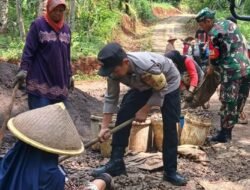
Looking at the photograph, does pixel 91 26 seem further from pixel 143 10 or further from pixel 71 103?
pixel 143 10

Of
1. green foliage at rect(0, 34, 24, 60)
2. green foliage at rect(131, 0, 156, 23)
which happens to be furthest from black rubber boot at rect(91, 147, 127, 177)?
green foliage at rect(131, 0, 156, 23)

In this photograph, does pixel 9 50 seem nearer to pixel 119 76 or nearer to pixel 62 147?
pixel 119 76

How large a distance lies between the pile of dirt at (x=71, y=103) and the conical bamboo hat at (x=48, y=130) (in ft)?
13.7

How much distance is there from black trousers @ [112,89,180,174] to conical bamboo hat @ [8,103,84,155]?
229 cm

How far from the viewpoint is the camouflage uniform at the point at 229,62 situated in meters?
6.23

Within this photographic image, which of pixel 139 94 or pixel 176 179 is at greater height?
pixel 139 94

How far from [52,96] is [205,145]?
2545mm

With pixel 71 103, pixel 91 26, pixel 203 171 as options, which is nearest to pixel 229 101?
pixel 203 171

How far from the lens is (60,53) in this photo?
14.9 ft

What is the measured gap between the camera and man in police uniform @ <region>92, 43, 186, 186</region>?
13.1ft

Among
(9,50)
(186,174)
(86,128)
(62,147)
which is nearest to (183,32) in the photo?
(9,50)

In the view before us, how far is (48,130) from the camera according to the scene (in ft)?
7.56

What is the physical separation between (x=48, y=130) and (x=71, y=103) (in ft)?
18.2

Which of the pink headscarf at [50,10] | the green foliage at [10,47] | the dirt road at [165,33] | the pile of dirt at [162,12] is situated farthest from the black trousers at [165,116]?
the pile of dirt at [162,12]
